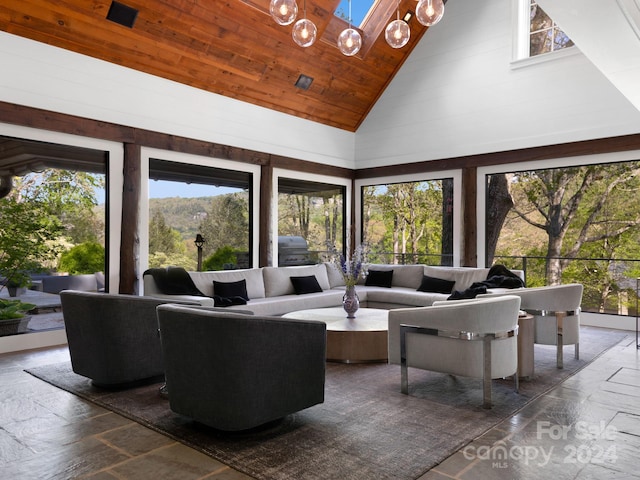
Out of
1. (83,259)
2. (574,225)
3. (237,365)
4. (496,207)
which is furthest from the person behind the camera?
(574,225)

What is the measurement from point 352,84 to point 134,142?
3.88 metres

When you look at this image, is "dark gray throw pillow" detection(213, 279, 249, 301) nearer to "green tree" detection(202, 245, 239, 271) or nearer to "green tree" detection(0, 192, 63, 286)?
"green tree" detection(202, 245, 239, 271)

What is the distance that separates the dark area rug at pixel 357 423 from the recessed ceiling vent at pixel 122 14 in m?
3.65

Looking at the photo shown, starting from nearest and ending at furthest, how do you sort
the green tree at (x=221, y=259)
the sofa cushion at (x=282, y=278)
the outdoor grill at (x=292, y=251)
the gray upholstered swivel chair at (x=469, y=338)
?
1. the gray upholstered swivel chair at (x=469, y=338)
2. the sofa cushion at (x=282, y=278)
3. the green tree at (x=221, y=259)
4. the outdoor grill at (x=292, y=251)

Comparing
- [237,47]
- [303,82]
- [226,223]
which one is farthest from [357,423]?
[303,82]

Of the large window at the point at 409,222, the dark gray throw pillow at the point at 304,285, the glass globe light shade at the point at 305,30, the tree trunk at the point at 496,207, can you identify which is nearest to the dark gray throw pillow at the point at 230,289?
the dark gray throw pillow at the point at 304,285

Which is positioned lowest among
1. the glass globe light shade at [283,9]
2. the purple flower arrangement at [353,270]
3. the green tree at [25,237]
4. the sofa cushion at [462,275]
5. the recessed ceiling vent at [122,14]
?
the sofa cushion at [462,275]

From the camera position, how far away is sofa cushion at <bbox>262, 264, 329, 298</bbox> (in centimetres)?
637

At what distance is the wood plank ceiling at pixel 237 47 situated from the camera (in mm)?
4969

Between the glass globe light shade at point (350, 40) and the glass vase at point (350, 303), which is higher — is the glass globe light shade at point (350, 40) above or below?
above

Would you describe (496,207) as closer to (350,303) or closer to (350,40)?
(350,303)

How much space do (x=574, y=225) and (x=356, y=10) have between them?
541cm

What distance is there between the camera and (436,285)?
6.59 metres

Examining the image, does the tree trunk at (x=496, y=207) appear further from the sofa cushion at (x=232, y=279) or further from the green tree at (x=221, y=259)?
the green tree at (x=221, y=259)
